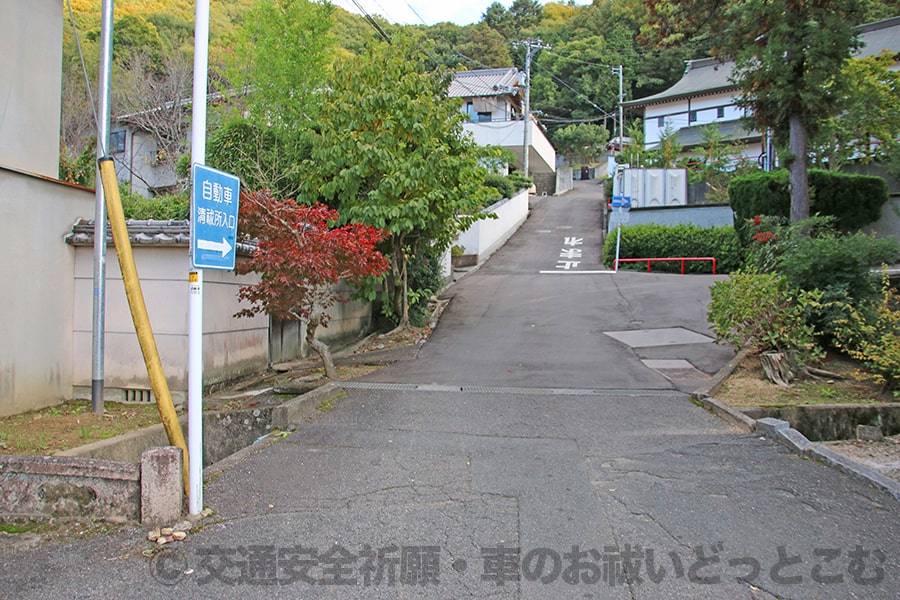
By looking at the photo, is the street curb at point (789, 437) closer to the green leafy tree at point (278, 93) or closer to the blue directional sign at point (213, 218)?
the blue directional sign at point (213, 218)

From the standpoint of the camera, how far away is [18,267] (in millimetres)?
7625

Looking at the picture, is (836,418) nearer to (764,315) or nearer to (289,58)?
(764,315)

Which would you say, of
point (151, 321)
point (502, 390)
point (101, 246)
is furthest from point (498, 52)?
point (101, 246)

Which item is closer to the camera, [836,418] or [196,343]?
[196,343]

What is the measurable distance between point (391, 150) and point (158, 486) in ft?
27.0

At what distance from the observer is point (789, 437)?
630 centimetres

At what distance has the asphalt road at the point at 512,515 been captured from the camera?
3.62 metres

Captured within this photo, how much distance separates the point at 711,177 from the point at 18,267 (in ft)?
84.9

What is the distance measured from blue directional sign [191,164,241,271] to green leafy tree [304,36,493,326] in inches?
264

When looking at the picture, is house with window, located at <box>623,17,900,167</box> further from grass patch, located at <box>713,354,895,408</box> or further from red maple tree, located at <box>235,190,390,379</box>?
red maple tree, located at <box>235,190,390,379</box>

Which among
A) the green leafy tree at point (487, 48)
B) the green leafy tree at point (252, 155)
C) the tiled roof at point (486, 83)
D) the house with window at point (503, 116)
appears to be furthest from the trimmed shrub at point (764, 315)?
the green leafy tree at point (487, 48)

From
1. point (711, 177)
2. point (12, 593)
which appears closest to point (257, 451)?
point (12, 593)

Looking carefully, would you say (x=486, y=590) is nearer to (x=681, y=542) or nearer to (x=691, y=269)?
(x=681, y=542)

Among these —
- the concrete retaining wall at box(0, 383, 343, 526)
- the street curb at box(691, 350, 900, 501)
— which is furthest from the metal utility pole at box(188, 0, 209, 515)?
the street curb at box(691, 350, 900, 501)
